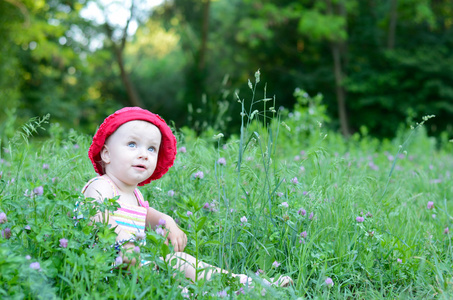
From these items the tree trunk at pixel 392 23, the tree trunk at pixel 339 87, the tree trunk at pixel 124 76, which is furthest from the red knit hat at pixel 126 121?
the tree trunk at pixel 392 23

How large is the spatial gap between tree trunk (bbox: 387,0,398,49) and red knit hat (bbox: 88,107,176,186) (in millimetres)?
16860

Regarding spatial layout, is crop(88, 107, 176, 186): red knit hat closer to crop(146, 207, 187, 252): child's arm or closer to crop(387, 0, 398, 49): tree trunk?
crop(146, 207, 187, 252): child's arm

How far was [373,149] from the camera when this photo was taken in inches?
254

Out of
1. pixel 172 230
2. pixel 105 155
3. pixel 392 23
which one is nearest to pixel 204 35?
pixel 392 23

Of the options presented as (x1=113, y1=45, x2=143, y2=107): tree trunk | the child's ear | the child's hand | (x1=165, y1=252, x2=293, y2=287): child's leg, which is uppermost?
(x1=113, y1=45, x2=143, y2=107): tree trunk

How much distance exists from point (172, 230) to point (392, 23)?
17.6 metres

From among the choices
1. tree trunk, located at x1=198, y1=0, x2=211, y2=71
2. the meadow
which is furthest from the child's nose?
tree trunk, located at x1=198, y1=0, x2=211, y2=71

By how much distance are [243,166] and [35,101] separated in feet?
58.4

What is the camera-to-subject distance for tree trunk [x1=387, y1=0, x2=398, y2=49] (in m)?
17.4

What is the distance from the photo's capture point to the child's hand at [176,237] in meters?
2.41

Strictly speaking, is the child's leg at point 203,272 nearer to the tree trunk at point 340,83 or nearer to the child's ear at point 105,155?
the child's ear at point 105,155

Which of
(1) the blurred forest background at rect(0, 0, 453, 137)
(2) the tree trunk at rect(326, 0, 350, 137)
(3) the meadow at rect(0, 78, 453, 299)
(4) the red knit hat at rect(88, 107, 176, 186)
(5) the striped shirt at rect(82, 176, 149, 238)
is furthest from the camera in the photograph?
(2) the tree trunk at rect(326, 0, 350, 137)

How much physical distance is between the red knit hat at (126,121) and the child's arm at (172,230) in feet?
0.89

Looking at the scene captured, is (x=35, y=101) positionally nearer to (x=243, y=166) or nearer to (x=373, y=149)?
(x=373, y=149)
